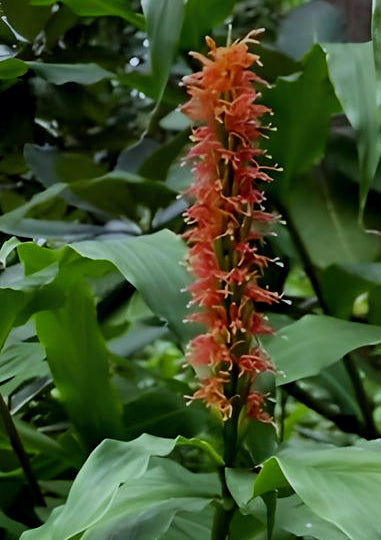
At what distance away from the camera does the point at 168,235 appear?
0.61m

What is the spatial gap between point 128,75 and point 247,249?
299 mm

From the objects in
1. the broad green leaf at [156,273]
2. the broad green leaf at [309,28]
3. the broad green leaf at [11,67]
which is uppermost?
the broad green leaf at [11,67]

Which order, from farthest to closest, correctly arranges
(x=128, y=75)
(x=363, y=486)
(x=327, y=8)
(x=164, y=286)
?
1. (x=327, y=8)
2. (x=128, y=75)
3. (x=164, y=286)
4. (x=363, y=486)

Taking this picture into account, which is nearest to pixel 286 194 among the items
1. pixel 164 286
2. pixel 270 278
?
pixel 270 278

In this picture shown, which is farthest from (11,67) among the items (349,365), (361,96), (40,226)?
(349,365)

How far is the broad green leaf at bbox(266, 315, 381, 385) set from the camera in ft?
1.87

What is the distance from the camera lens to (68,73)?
71 cm

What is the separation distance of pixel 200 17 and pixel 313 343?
0.29m

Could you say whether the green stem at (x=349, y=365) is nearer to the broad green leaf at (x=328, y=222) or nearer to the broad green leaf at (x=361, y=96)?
the broad green leaf at (x=328, y=222)

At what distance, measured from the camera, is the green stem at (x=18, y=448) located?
23.3 inches

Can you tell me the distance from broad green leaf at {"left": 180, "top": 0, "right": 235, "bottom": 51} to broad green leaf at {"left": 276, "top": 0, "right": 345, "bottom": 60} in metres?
0.21

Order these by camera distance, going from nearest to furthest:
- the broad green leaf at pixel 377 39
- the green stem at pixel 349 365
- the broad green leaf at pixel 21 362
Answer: the broad green leaf at pixel 377 39
the broad green leaf at pixel 21 362
the green stem at pixel 349 365

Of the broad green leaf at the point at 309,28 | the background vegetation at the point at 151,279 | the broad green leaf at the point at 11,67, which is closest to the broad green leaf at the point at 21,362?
the background vegetation at the point at 151,279

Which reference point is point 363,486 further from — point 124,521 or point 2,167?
point 2,167
